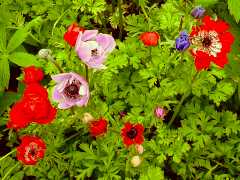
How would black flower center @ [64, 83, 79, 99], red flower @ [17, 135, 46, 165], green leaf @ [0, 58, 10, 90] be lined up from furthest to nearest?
1. green leaf @ [0, 58, 10, 90]
2. red flower @ [17, 135, 46, 165]
3. black flower center @ [64, 83, 79, 99]

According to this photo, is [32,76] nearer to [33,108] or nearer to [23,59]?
[33,108]

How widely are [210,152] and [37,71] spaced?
101 centimetres

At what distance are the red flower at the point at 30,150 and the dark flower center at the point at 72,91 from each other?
27 cm

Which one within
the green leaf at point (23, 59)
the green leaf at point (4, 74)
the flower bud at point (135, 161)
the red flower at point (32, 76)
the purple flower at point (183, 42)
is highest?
the purple flower at point (183, 42)

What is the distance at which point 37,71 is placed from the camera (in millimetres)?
1766

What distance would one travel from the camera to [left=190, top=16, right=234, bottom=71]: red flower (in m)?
1.73

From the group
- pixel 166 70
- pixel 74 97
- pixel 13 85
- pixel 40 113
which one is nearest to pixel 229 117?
pixel 166 70

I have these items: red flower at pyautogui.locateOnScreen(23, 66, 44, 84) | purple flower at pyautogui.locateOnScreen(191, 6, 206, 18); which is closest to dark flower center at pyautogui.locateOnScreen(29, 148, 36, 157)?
red flower at pyautogui.locateOnScreen(23, 66, 44, 84)

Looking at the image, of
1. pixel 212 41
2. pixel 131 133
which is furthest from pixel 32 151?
pixel 212 41

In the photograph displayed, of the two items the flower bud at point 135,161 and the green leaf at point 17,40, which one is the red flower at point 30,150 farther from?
the green leaf at point 17,40

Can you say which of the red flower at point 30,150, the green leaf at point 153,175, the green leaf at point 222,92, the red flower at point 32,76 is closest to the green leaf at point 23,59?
Result: the red flower at point 32,76

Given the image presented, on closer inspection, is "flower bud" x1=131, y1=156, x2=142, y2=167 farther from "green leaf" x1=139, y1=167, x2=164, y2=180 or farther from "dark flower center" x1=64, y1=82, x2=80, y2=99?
"dark flower center" x1=64, y1=82, x2=80, y2=99

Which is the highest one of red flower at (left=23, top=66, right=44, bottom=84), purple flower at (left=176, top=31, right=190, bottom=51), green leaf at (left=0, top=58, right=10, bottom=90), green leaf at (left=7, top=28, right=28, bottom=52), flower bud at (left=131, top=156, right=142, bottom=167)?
purple flower at (left=176, top=31, right=190, bottom=51)

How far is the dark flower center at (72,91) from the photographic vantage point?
5.48 feet
